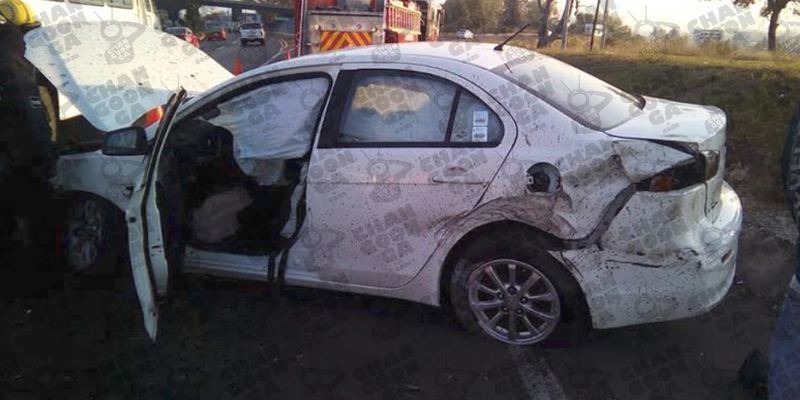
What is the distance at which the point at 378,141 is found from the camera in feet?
10.6

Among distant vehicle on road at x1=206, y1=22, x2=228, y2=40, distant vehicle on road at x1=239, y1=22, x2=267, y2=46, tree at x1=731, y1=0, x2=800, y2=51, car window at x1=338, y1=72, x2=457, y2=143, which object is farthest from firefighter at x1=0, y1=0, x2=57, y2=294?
distant vehicle on road at x1=206, y1=22, x2=228, y2=40

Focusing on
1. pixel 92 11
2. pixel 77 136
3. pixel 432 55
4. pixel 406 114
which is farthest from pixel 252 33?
pixel 406 114

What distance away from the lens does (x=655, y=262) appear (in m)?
2.84

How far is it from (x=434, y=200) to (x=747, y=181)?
12.8 feet

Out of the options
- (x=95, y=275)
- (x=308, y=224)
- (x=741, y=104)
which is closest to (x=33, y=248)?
(x=95, y=275)

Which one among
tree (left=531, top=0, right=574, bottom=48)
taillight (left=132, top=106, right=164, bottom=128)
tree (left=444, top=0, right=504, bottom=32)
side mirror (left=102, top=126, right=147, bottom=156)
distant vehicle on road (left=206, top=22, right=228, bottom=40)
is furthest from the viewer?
tree (left=444, top=0, right=504, bottom=32)

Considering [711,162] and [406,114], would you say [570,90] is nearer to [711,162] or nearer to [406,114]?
[711,162]

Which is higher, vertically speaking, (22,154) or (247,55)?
(22,154)

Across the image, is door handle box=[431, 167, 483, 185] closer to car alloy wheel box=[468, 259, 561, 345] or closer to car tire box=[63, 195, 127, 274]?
car alloy wheel box=[468, 259, 561, 345]

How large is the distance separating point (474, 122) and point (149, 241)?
1.74 m

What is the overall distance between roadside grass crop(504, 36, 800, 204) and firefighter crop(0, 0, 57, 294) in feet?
12.0

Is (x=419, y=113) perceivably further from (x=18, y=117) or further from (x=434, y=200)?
(x=18, y=117)

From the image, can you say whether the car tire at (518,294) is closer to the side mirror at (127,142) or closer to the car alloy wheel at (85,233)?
the side mirror at (127,142)

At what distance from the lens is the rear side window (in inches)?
121
